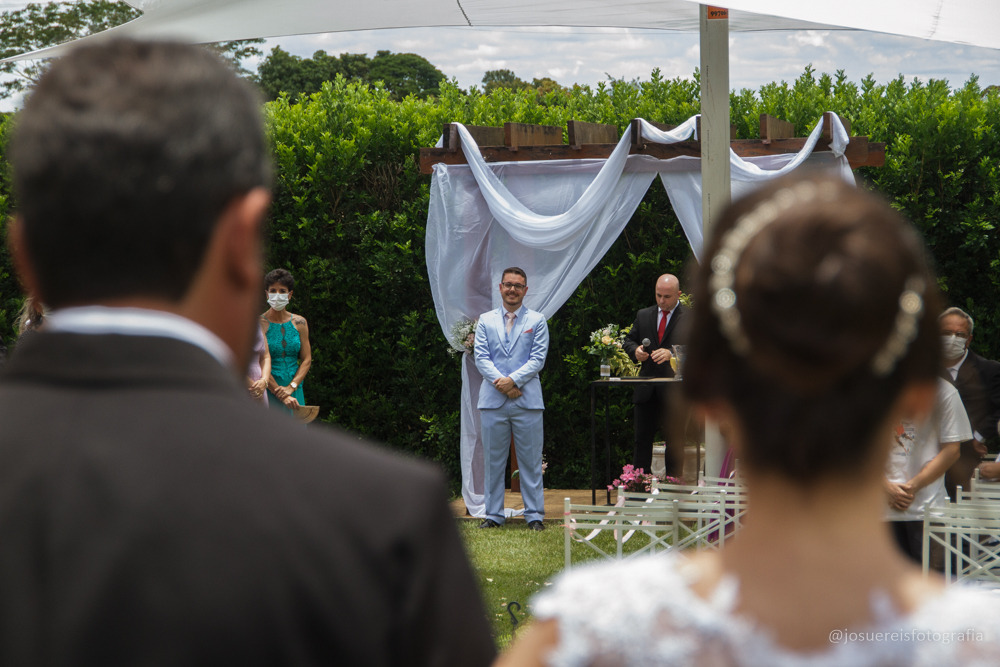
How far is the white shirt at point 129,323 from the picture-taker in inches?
32.9

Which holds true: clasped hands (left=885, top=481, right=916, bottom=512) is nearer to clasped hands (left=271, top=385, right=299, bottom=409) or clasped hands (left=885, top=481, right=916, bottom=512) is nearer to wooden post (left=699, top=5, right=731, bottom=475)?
wooden post (left=699, top=5, right=731, bottom=475)

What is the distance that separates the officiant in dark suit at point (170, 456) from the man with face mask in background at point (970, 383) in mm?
5232

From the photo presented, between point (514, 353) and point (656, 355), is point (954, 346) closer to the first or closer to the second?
point (656, 355)

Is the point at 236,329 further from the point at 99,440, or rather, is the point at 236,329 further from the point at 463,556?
the point at 463,556

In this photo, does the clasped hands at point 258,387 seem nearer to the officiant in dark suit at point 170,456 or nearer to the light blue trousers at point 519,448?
the light blue trousers at point 519,448

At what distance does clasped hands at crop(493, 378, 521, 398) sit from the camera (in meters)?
7.47

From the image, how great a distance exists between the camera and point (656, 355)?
7812 millimetres

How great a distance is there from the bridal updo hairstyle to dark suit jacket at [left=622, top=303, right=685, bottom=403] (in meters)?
6.95

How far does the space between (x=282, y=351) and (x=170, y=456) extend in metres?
7.35

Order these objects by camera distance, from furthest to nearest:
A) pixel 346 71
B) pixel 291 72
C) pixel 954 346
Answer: pixel 346 71, pixel 291 72, pixel 954 346

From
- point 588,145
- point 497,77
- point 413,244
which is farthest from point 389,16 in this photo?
point 497,77

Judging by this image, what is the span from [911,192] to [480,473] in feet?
14.6

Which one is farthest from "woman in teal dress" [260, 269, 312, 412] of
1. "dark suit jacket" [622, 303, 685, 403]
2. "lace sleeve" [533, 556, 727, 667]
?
"lace sleeve" [533, 556, 727, 667]

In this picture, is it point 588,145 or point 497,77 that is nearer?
point 588,145
